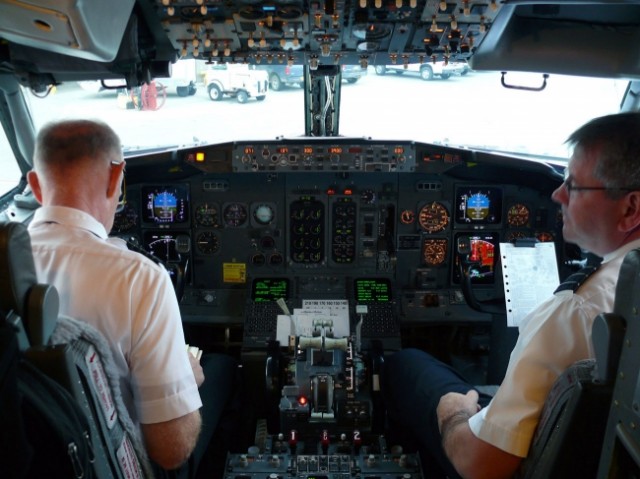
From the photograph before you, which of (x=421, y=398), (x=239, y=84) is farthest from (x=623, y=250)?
(x=239, y=84)

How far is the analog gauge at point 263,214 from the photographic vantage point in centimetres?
389

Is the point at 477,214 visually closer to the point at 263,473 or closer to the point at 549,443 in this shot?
the point at 263,473

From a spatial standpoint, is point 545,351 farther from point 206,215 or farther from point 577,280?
point 206,215

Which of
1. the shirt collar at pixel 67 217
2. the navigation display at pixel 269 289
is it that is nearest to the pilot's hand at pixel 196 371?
the shirt collar at pixel 67 217

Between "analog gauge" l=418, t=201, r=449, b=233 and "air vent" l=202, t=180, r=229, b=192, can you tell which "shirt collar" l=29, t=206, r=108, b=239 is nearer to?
"air vent" l=202, t=180, r=229, b=192

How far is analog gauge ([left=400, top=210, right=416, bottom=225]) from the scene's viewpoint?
154 inches

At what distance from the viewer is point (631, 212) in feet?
4.61

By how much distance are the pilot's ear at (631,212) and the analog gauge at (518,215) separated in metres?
2.52

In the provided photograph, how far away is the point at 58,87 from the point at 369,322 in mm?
2283

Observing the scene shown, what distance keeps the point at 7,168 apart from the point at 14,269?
10.2 ft

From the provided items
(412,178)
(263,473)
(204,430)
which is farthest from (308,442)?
(412,178)

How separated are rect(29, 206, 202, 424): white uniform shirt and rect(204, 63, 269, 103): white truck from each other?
9.32 feet

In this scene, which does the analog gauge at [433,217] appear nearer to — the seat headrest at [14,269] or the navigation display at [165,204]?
the navigation display at [165,204]

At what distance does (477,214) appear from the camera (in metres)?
3.90
